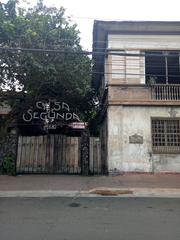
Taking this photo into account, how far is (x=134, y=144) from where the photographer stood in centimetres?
1521

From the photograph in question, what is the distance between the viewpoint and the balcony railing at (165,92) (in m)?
15.5

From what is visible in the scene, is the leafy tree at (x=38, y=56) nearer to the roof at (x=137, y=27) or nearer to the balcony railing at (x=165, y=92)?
the roof at (x=137, y=27)

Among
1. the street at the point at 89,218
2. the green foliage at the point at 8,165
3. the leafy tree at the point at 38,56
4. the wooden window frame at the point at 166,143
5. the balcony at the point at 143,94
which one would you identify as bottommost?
the street at the point at 89,218

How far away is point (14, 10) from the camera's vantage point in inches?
613

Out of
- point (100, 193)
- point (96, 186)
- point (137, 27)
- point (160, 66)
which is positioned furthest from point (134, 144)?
point (137, 27)

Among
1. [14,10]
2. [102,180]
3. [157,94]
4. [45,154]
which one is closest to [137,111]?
[157,94]

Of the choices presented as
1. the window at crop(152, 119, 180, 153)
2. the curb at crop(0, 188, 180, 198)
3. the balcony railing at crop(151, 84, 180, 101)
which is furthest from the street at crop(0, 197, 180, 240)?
the balcony railing at crop(151, 84, 180, 101)

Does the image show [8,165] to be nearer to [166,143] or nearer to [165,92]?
[166,143]

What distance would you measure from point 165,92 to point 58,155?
19.6ft

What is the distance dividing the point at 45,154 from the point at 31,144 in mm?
845

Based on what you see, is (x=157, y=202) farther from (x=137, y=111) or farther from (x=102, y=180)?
(x=137, y=111)

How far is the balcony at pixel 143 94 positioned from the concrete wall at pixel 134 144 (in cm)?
29

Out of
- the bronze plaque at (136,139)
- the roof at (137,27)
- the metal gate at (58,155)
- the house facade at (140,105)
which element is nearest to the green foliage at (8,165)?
the metal gate at (58,155)

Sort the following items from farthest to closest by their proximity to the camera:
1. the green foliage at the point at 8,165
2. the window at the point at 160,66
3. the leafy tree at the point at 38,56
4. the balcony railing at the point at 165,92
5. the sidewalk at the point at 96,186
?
the window at the point at 160,66
the balcony railing at the point at 165,92
the green foliage at the point at 8,165
the leafy tree at the point at 38,56
the sidewalk at the point at 96,186
